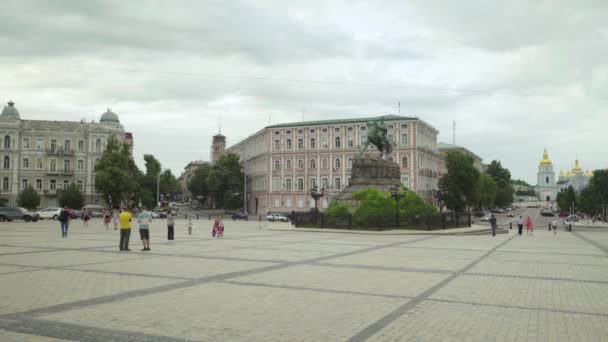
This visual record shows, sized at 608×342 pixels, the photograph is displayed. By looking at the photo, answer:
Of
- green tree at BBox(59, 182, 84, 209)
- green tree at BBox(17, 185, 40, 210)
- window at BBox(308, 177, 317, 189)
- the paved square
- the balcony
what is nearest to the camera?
the paved square

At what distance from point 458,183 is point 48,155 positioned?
63.9 m

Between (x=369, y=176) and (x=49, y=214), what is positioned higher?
(x=369, y=176)

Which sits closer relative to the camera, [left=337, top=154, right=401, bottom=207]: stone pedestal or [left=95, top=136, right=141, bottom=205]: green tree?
[left=337, top=154, right=401, bottom=207]: stone pedestal

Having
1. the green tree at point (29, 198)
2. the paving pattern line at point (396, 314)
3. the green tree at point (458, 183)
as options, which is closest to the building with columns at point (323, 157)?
the green tree at point (458, 183)

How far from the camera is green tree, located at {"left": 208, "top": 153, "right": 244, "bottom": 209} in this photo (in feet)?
312

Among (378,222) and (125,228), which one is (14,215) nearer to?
(378,222)

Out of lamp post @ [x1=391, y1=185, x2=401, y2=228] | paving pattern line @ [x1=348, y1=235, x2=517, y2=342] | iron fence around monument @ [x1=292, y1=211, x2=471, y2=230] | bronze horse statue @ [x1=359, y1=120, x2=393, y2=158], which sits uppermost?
bronze horse statue @ [x1=359, y1=120, x2=393, y2=158]

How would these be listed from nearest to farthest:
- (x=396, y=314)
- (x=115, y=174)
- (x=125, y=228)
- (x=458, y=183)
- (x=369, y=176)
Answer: (x=396, y=314) < (x=125, y=228) < (x=369, y=176) < (x=115, y=174) < (x=458, y=183)

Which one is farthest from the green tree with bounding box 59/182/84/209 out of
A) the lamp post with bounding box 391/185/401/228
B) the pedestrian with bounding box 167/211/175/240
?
the lamp post with bounding box 391/185/401/228

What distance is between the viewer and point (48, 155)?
254ft

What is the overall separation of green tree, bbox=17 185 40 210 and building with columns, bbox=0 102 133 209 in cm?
468

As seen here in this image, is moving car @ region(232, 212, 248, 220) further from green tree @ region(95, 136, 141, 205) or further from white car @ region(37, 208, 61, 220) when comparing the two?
white car @ region(37, 208, 61, 220)

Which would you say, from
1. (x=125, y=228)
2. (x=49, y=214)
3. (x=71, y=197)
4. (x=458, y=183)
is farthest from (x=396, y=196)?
(x=458, y=183)

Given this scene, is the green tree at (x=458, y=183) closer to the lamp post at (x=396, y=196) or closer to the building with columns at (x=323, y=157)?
the building with columns at (x=323, y=157)
